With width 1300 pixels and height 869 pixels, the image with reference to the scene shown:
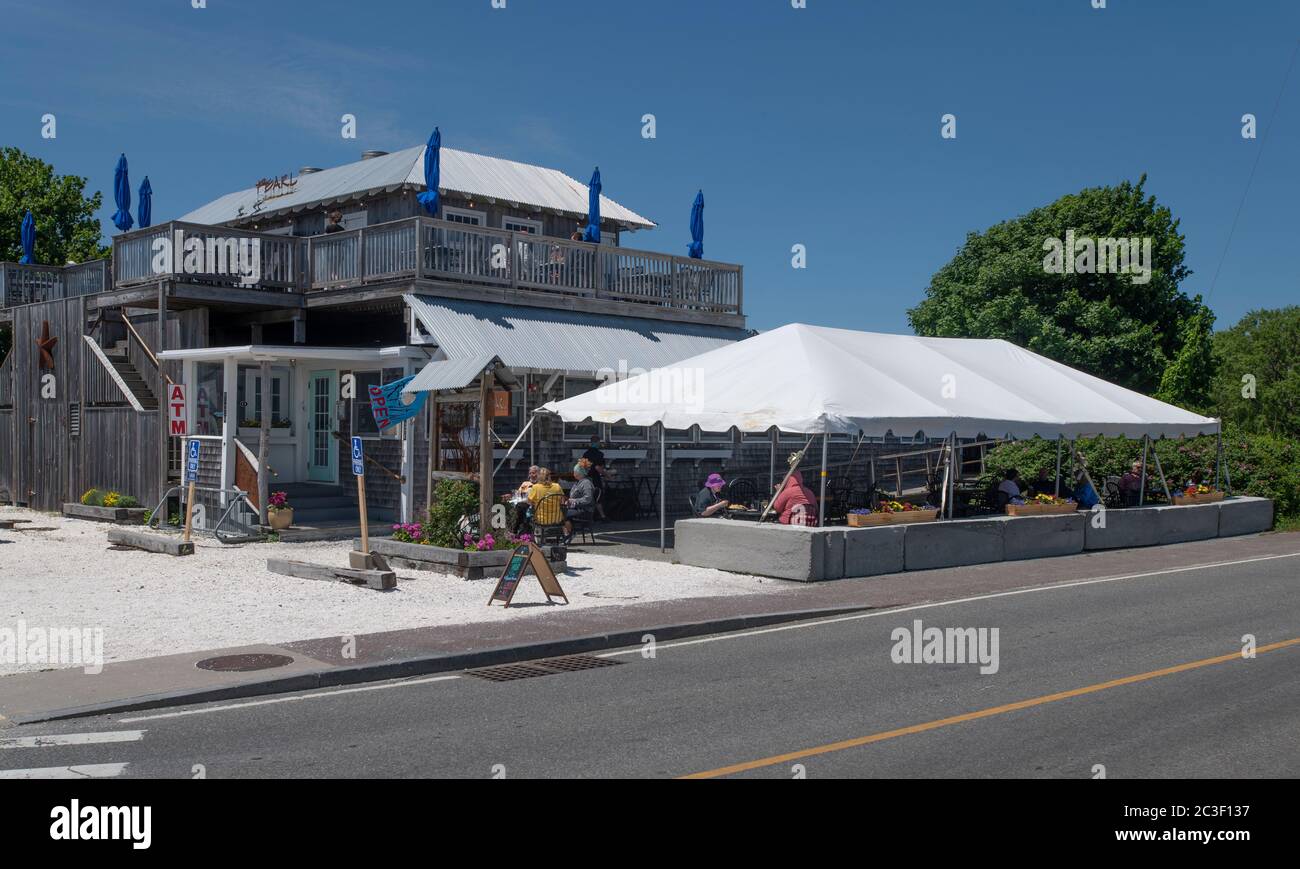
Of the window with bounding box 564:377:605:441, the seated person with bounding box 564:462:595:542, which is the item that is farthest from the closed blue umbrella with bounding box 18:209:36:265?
the seated person with bounding box 564:462:595:542

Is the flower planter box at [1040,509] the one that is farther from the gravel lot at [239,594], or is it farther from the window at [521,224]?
the window at [521,224]

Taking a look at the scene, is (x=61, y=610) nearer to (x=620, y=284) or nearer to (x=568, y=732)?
(x=568, y=732)

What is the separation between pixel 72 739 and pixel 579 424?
15.5 meters

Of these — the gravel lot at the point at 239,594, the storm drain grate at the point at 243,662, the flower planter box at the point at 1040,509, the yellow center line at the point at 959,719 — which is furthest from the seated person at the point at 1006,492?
the storm drain grate at the point at 243,662

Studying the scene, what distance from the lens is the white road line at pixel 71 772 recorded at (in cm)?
685

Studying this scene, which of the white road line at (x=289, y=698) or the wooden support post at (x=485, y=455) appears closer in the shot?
the white road line at (x=289, y=698)

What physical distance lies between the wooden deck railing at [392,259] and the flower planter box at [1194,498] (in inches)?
452

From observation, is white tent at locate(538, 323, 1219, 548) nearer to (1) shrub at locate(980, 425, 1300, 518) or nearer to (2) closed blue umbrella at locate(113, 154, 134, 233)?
(1) shrub at locate(980, 425, 1300, 518)

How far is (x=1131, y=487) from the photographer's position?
22.4 meters

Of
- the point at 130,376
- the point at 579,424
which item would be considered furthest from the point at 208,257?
the point at 579,424

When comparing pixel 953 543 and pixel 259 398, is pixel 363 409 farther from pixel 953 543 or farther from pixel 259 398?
pixel 953 543

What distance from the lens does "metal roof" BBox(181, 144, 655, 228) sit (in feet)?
84.6
